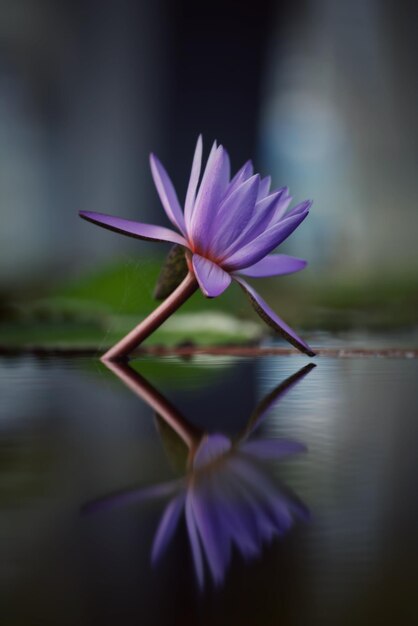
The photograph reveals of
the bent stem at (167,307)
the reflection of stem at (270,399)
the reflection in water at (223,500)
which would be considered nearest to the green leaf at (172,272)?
the bent stem at (167,307)

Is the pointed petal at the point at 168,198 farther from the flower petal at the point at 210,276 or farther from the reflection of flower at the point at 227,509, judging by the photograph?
the reflection of flower at the point at 227,509

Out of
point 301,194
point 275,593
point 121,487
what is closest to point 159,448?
point 121,487

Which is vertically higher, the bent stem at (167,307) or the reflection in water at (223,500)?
the bent stem at (167,307)

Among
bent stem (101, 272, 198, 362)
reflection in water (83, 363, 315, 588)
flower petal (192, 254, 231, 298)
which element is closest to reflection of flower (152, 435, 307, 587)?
reflection in water (83, 363, 315, 588)

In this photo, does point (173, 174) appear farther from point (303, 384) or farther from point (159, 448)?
point (159, 448)

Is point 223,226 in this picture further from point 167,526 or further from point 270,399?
point 167,526

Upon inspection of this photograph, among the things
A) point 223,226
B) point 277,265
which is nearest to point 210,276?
point 223,226
